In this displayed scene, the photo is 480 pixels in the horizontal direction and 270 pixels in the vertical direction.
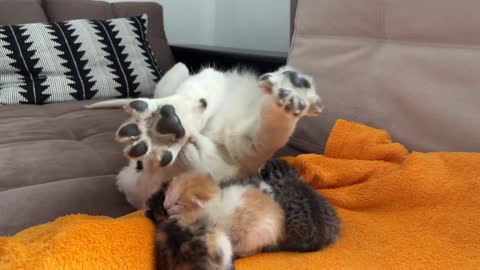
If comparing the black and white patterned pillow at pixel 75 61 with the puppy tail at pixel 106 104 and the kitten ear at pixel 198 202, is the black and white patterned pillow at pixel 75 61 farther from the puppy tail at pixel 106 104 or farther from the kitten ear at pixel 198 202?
the kitten ear at pixel 198 202

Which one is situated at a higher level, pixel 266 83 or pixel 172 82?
pixel 266 83

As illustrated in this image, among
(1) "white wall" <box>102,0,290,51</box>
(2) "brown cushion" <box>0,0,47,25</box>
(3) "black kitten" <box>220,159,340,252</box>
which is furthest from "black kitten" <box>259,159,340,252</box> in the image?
(1) "white wall" <box>102,0,290,51</box>

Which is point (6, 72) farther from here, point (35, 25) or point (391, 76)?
point (391, 76)

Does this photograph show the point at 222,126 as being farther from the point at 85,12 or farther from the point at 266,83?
the point at 85,12

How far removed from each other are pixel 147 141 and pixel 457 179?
62cm

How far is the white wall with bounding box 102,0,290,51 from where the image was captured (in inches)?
103

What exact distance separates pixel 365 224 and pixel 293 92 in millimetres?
301

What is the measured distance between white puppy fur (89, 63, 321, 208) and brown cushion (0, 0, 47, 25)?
3.81 ft

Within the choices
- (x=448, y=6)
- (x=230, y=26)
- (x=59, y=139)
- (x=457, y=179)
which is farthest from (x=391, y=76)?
(x=230, y=26)

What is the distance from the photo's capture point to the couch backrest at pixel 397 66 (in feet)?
3.37

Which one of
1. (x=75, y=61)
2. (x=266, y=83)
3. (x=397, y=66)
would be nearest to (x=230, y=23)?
(x=75, y=61)

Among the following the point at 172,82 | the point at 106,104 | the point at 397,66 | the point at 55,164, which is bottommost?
the point at 106,104

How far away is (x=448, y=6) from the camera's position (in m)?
1.05

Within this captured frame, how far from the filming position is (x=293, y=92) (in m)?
0.82
